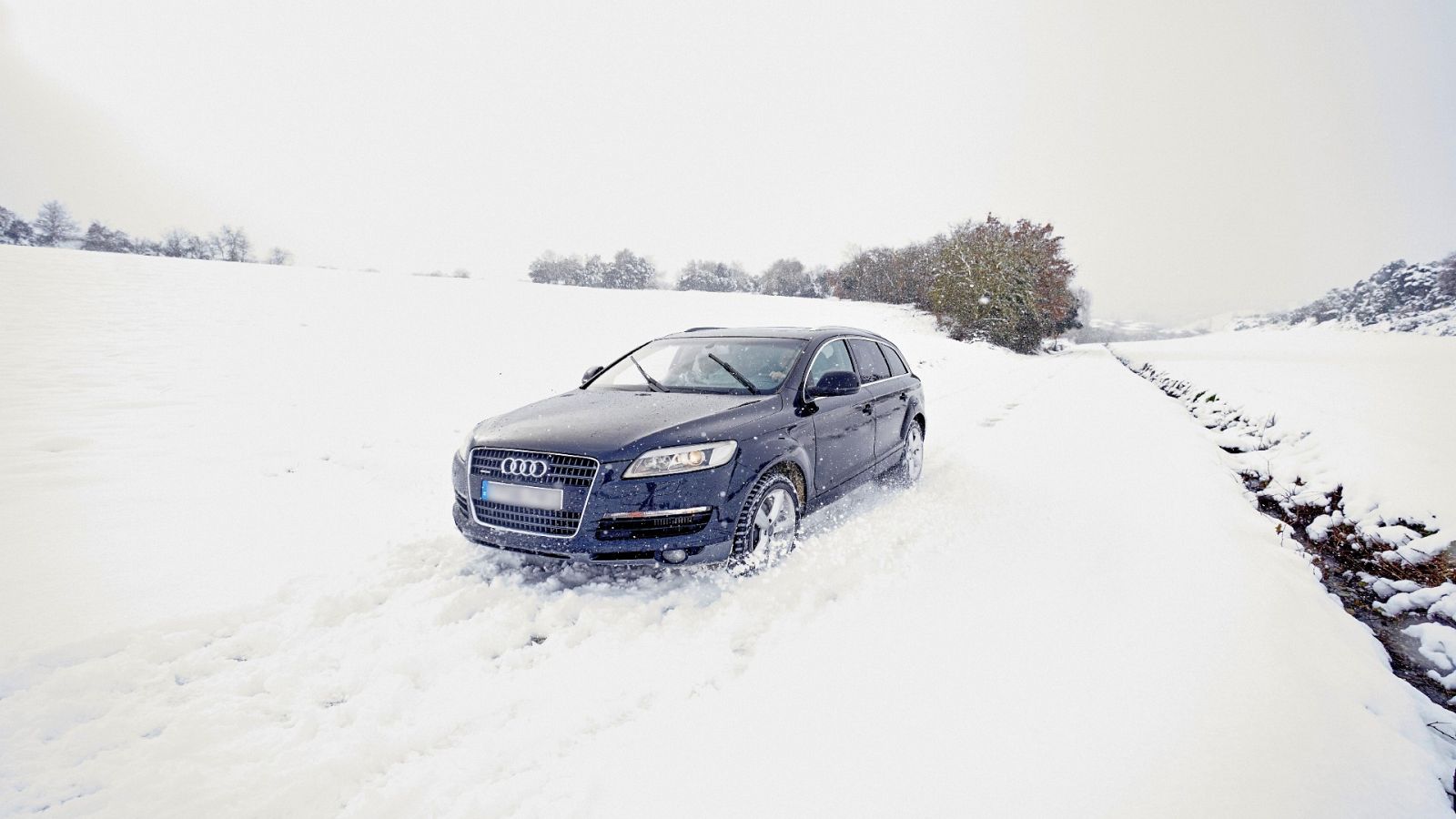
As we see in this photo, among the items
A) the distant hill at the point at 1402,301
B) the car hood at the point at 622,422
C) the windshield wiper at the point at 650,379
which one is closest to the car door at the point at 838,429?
the car hood at the point at 622,422

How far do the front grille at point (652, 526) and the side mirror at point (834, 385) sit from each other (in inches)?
55.8

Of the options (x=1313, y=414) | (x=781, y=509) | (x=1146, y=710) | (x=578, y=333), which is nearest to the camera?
(x=1146, y=710)

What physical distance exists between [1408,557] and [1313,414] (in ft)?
17.0

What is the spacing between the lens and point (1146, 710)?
258 centimetres

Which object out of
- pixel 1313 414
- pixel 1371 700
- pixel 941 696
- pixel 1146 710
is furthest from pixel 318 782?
pixel 1313 414

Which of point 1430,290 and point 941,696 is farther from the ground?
point 1430,290

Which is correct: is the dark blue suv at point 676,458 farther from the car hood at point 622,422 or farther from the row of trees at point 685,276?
the row of trees at point 685,276

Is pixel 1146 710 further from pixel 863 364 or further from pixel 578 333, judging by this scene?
pixel 578 333

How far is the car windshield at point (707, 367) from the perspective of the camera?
4.62m

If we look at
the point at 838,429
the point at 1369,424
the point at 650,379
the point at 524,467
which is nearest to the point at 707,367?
the point at 650,379

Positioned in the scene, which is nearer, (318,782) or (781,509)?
(318,782)

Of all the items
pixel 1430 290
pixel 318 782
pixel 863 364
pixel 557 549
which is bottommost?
pixel 318 782

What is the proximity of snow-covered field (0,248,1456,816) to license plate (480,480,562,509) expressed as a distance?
550 millimetres

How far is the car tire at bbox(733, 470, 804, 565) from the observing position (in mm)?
3756
